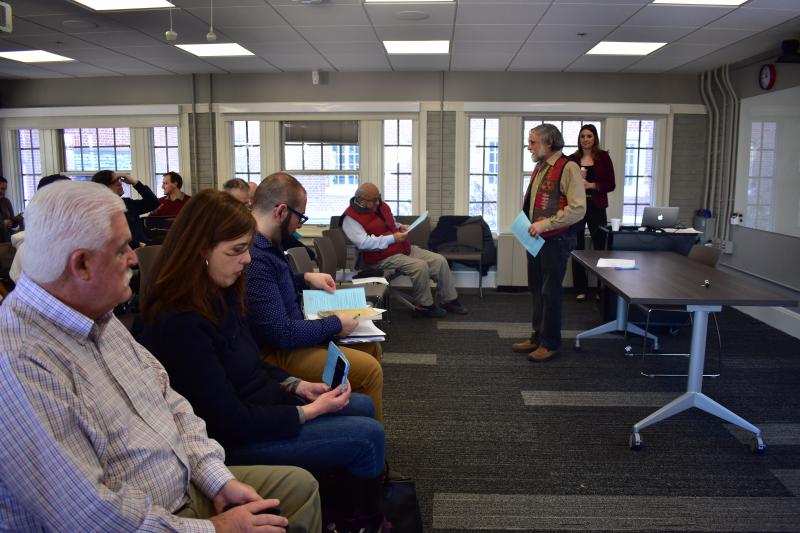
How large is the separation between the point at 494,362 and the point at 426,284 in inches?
59.7

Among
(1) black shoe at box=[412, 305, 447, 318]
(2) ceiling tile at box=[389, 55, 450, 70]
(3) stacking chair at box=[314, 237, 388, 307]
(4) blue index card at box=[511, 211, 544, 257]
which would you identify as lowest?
(1) black shoe at box=[412, 305, 447, 318]

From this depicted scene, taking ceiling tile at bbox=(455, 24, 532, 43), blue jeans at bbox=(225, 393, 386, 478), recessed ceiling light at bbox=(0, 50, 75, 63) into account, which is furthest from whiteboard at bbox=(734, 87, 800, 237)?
recessed ceiling light at bbox=(0, 50, 75, 63)

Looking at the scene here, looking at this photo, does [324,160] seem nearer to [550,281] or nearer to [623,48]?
[623,48]

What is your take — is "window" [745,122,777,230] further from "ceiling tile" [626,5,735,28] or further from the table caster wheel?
the table caster wheel

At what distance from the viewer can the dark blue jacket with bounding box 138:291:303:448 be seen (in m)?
1.66

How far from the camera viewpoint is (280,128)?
7.64 m

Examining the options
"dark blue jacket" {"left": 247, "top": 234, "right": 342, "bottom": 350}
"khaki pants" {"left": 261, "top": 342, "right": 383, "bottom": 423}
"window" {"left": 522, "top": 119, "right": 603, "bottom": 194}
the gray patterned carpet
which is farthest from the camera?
"window" {"left": 522, "top": 119, "right": 603, "bottom": 194}

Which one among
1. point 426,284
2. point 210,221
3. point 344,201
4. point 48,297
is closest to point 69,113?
point 344,201

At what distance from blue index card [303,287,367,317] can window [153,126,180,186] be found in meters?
5.89

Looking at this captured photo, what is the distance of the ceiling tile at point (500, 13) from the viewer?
450 centimetres

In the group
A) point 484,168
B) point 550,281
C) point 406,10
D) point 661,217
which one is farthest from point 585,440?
point 484,168

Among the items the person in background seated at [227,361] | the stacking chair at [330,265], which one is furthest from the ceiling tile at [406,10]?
the person in background seated at [227,361]

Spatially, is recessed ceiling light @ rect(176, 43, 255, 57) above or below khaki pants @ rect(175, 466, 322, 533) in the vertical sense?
above

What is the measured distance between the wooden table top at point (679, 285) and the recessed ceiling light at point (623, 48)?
8.03 feet
